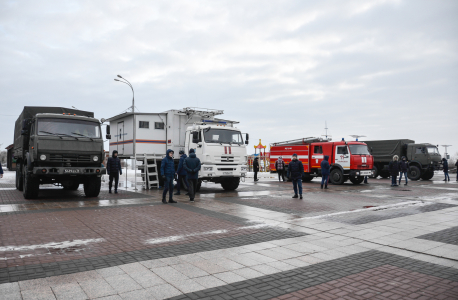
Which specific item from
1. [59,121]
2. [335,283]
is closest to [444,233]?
[335,283]

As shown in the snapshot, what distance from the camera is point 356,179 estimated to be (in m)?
20.5

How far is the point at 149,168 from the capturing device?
16766 mm

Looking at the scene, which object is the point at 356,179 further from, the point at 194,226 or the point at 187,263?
the point at 187,263

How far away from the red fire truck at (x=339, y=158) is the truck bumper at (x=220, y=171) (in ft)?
24.9

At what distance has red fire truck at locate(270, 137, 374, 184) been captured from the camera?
19562 mm

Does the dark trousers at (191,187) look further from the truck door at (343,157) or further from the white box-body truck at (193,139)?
the truck door at (343,157)

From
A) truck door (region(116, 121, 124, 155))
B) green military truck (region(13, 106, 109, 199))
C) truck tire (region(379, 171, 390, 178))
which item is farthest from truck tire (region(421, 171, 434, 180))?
green military truck (region(13, 106, 109, 199))

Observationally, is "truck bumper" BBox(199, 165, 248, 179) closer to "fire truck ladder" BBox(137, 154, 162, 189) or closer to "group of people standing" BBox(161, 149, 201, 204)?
"group of people standing" BBox(161, 149, 201, 204)

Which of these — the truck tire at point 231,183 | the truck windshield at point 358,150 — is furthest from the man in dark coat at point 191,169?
the truck windshield at point 358,150

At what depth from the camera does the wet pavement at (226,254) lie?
13.1 ft

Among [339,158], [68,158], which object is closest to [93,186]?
[68,158]

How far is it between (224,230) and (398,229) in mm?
3683

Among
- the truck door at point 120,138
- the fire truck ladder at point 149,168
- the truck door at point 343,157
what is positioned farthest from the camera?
the truck door at point 343,157

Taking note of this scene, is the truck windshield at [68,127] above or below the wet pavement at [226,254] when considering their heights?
above
